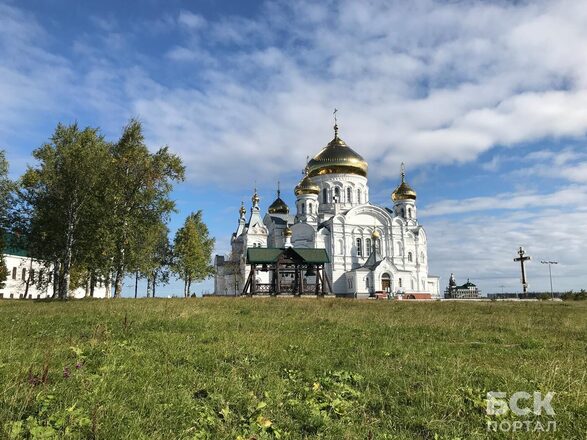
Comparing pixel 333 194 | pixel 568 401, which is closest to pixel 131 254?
pixel 568 401

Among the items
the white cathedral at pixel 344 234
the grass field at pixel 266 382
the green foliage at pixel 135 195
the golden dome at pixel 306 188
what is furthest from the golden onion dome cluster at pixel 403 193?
the grass field at pixel 266 382

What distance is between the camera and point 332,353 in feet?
27.7

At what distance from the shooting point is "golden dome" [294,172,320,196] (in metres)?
60.0

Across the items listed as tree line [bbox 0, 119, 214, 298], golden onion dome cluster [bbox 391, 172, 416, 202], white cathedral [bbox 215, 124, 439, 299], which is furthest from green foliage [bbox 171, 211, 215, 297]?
golden onion dome cluster [bbox 391, 172, 416, 202]

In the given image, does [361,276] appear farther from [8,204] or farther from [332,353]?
[332,353]

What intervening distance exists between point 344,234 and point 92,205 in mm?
36791

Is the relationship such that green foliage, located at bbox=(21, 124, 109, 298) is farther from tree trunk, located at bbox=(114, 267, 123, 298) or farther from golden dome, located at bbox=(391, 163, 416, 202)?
golden dome, located at bbox=(391, 163, 416, 202)

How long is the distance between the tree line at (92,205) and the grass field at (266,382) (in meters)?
14.6

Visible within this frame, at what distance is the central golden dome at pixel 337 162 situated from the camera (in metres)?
62.5

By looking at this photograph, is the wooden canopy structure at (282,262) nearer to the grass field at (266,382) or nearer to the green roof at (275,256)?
the green roof at (275,256)

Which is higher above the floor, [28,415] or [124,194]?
[124,194]

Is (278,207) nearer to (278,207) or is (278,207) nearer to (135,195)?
(278,207)

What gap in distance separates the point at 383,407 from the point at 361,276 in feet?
156

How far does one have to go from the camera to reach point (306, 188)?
59969mm
